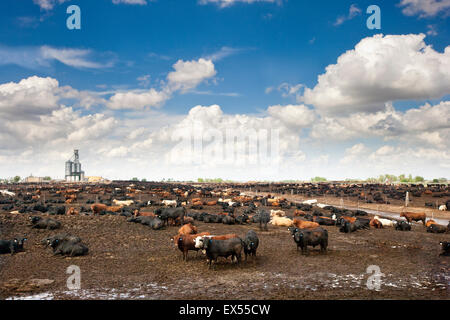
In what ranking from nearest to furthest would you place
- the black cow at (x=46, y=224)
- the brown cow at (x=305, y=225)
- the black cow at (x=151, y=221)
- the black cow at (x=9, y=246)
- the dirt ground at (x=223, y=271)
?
the dirt ground at (x=223, y=271) < the black cow at (x=9, y=246) < the black cow at (x=46, y=224) < the black cow at (x=151, y=221) < the brown cow at (x=305, y=225)

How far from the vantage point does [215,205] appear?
4425 cm

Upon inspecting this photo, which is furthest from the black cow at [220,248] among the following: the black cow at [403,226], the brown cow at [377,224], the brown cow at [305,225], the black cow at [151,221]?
the black cow at [403,226]

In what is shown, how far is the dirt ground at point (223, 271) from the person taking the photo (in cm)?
1055

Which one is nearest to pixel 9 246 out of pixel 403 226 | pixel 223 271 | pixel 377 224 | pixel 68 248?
pixel 68 248

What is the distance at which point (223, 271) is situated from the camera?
1341 centimetres

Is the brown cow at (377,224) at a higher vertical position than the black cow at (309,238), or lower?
lower

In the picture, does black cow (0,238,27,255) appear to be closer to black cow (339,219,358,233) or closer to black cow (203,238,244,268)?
black cow (203,238,244,268)

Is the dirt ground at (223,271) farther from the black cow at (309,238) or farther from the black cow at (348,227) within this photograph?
Result: the black cow at (348,227)

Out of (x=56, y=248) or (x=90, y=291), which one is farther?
(x=56, y=248)
